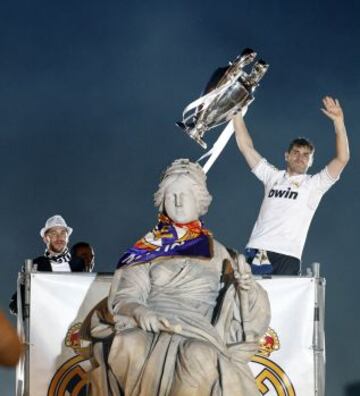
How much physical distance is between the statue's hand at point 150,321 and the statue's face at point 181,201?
74cm

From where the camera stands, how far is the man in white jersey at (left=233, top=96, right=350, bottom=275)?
19.0 feet

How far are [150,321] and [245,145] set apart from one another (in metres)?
2.30

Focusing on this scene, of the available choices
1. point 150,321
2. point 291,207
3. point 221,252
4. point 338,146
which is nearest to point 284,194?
point 291,207

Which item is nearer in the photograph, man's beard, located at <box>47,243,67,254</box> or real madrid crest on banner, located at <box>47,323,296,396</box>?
real madrid crest on banner, located at <box>47,323,296,396</box>

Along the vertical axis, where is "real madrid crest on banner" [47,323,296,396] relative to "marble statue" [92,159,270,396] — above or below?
below

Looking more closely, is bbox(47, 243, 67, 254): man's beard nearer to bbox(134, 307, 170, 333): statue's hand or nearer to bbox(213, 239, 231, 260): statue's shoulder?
bbox(213, 239, 231, 260): statue's shoulder

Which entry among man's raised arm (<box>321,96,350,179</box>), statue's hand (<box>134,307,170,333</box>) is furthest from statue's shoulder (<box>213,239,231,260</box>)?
man's raised arm (<box>321,96,350,179</box>)

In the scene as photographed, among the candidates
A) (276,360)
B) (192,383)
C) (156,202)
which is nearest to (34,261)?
(156,202)

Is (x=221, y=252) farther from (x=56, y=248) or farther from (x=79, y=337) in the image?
(x=56, y=248)

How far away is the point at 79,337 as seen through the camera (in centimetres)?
536

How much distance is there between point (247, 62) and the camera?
593 centimetres

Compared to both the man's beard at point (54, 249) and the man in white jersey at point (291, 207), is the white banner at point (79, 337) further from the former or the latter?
the man's beard at point (54, 249)

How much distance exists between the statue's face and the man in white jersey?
1.05 meters

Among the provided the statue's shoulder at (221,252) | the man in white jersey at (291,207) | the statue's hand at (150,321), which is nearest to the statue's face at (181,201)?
the statue's shoulder at (221,252)
